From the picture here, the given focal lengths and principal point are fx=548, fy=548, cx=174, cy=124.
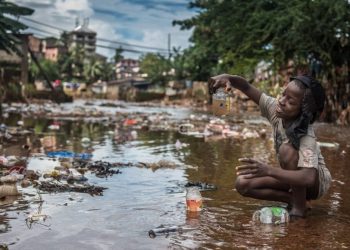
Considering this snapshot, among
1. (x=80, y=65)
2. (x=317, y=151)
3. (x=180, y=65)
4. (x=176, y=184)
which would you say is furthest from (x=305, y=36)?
(x=80, y=65)

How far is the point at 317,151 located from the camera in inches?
144

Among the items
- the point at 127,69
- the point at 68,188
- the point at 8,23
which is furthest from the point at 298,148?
the point at 127,69

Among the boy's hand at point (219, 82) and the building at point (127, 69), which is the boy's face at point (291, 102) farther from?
the building at point (127, 69)

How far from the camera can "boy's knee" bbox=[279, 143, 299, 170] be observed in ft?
11.7

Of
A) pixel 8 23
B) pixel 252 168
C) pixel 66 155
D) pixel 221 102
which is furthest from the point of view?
pixel 8 23

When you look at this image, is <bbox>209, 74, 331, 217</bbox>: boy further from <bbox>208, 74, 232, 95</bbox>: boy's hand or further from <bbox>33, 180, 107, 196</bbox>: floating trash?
<bbox>33, 180, 107, 196</bbox>: floating trash

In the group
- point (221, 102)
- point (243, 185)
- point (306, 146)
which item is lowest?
point (243, 185)

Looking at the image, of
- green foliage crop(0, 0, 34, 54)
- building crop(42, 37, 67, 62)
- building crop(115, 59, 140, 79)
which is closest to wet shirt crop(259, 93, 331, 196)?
green foliage crop(0, 0, 34, 54)

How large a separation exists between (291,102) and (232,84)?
0.60m

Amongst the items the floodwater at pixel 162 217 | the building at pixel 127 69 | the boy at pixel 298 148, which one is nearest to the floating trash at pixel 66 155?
the floodwater at pixel 162 217

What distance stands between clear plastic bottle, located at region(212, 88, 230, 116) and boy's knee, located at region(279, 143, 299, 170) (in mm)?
712

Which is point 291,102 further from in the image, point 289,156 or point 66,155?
point 66,155

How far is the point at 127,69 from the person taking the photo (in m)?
103

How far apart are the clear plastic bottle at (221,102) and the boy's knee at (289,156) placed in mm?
712
